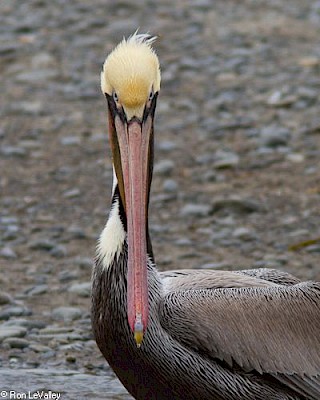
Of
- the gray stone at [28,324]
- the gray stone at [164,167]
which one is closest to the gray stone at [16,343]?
the gray stone at [28,324]

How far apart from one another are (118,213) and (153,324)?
1.53ft

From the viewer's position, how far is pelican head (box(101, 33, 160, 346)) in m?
4.14

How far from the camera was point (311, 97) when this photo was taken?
970cm

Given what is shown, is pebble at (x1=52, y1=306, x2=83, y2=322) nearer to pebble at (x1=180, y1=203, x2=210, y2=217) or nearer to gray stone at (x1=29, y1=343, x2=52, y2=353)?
gray stone at (x1=29, y1=343, x2=52, y2=353)

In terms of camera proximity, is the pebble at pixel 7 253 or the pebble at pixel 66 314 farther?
the pebble at pixel 7 253

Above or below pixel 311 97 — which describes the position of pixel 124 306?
above

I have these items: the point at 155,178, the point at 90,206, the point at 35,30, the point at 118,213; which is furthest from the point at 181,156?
the point at 118,213

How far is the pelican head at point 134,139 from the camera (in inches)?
163

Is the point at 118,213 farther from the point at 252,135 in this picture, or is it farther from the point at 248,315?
the point at 252,135

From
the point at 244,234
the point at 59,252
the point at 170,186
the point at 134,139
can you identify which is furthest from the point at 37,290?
Result: the point at 134,139

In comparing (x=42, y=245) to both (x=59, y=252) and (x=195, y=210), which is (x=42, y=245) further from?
(x=195, y=210)

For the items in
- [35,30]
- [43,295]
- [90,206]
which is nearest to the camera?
[43,295]

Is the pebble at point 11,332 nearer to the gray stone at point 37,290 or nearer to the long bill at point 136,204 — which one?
the gray stone at point 37,290

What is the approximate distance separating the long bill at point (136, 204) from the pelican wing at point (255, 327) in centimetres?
34
